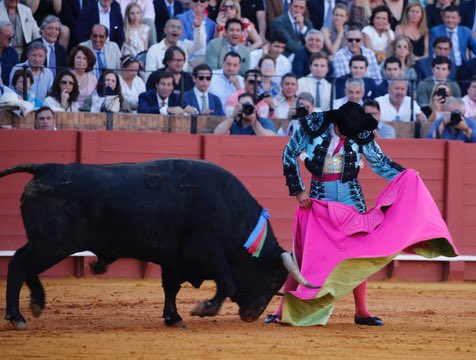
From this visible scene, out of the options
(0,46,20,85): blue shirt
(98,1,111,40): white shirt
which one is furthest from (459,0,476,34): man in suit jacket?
(0,46,20,85): blue shirt

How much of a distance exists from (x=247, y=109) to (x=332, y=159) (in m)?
3.30

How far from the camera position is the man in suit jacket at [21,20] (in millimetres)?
10523

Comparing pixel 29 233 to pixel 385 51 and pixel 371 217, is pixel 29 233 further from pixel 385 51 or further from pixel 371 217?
pixel 385 51

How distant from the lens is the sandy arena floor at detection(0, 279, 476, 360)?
580 cm

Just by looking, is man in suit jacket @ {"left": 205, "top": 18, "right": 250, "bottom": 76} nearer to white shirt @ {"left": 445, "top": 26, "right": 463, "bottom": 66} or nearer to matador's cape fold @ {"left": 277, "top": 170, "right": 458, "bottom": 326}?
white shirt @ {"left": 445, "top": 26, "right": 463, "bottom": 66}

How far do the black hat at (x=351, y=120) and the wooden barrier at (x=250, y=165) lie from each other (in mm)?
3348

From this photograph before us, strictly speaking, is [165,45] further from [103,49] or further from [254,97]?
[254,97]

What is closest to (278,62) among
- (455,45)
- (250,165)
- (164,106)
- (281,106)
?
(281,106)

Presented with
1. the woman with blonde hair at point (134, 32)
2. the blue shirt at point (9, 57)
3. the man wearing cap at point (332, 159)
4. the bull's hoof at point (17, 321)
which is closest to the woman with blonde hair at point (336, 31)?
the woman with blonde hair at point (134, 32)

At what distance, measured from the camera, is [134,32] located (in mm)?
11164

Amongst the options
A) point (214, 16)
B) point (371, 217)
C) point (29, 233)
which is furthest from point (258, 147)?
point (29, 233)

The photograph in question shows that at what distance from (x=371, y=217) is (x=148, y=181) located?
4.74ft

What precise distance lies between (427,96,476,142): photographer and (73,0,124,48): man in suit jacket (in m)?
3.21

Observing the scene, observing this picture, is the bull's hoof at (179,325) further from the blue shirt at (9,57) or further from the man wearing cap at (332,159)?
the blue shirt at (9,57)
